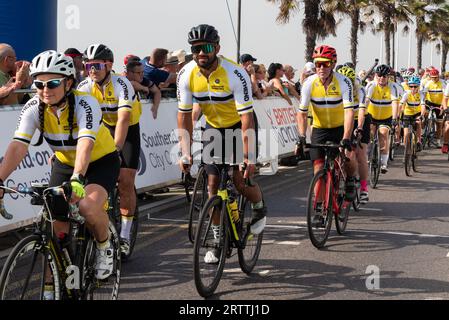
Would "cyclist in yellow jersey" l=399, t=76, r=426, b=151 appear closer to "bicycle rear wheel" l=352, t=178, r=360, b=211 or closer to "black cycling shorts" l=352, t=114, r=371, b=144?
"black cycling shorts" l=352, t=114, r=371, b=144

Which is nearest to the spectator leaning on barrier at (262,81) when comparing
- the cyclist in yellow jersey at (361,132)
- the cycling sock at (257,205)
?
the cyclist in yellow jersey at (361,132)

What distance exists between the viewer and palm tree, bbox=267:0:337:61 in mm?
33875

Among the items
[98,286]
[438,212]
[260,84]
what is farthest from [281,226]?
[260,84]

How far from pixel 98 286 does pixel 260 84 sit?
10764mm

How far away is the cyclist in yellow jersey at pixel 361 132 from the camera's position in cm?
977

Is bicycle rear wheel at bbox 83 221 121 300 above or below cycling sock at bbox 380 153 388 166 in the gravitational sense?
below

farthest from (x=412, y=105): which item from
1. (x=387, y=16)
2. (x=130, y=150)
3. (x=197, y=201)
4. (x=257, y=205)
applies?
(x=387, y=16)

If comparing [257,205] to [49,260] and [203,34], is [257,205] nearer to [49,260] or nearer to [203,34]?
[203,34]

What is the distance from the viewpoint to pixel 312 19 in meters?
34.2

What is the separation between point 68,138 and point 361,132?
234 inches

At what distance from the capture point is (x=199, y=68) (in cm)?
653

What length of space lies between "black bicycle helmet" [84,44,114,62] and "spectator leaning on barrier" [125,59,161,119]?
288 centimetres

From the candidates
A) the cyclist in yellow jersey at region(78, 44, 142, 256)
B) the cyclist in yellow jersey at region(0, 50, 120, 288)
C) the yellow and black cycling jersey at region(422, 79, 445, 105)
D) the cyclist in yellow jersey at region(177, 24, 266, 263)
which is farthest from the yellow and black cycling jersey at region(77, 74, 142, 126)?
the yellow and black cycling jersey at region(422, 79, 445, 105)

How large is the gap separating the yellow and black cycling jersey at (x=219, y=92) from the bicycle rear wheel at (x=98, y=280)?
1783mm
